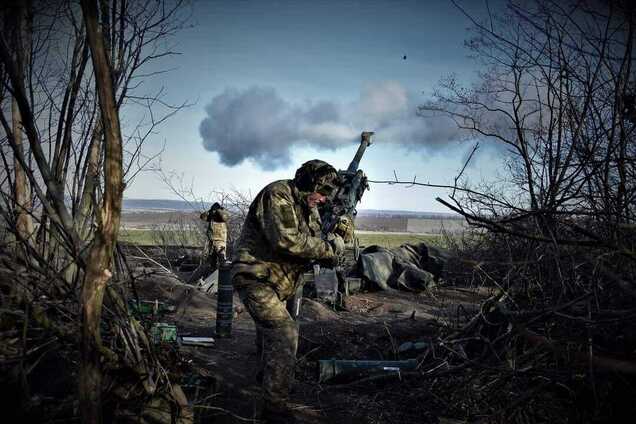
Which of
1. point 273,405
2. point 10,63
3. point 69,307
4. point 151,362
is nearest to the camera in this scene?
point 10,63

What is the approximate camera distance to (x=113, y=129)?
5.19 ft

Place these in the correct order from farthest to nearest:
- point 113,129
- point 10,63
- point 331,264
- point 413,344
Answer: point 413,344 → point 331,264 → point 113,129 → point 10,63

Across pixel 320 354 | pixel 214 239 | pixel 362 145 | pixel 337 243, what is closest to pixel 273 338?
pixel 337 243

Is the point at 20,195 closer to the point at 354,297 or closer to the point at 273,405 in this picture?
the point at 273,405

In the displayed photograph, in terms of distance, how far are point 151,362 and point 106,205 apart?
3.76 feet

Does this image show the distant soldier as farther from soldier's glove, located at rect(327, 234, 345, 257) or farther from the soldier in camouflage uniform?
the soldier in camouflage uniform

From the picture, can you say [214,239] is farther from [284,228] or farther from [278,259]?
[284,228]

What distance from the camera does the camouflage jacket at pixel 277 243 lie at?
3.37 metres

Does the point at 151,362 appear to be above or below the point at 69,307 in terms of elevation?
below

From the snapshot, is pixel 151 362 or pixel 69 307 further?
pixel 151 362

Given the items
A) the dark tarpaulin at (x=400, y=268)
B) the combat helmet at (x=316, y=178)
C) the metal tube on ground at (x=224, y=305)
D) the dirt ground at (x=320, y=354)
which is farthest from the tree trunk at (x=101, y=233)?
the dark tarpaulin at (x=400, y=268)

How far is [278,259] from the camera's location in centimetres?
352

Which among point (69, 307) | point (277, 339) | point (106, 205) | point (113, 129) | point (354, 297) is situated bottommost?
point (354, 297)

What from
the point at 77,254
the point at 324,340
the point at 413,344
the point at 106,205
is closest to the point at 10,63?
the point at 106,205
